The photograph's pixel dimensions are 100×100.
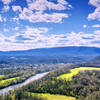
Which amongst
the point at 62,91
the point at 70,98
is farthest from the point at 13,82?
the point at 70,98

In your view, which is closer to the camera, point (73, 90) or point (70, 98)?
point (70, 98)

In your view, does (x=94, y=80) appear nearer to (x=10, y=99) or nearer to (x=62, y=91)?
(x=62, y=91)

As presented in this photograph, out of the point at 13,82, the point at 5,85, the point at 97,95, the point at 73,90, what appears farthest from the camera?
the point at 13,82

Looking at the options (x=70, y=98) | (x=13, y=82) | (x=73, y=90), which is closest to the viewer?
(x=70, y=98)

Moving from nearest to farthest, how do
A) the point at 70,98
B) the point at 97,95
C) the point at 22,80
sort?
the point at 97,95 < the point at 70,98 < the point at 22,80

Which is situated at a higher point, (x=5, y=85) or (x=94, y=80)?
(x=94, y=80)

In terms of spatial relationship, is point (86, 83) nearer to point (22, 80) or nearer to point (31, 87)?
point (31, 87)

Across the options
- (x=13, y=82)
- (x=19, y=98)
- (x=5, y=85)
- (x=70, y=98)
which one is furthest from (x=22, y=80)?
(x=70, y=98)

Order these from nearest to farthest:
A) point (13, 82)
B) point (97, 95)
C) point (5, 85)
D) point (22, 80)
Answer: point (97, 95)
point (5, 85)
point (13, 82)
point (22, 80)

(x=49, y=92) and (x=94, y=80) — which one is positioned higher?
(x=94, y=80)
